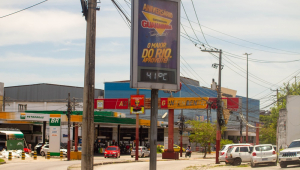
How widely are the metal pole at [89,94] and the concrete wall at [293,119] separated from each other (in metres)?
28.0

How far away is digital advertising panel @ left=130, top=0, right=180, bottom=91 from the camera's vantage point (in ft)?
44.1

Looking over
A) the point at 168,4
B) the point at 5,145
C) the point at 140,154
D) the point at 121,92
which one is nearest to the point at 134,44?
the point at 168,4

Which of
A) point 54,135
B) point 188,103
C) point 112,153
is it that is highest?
point 188,103

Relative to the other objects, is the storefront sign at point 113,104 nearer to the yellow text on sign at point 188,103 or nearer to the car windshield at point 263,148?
the yellow text on sign at point 188,103

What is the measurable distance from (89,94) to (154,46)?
2898 mm

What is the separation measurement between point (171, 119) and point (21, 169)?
21526 mm

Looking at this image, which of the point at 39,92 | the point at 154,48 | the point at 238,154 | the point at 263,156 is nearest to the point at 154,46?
the point at 154,48

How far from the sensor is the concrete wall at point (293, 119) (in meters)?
36.5

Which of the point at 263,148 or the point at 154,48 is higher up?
the point at 154,48

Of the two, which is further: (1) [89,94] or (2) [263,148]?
(2) [263,148]

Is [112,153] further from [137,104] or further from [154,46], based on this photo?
[154,46]

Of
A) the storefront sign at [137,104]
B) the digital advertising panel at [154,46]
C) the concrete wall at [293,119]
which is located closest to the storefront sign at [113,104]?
the storefront sign at [137,104]

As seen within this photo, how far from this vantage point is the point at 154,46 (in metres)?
13.7

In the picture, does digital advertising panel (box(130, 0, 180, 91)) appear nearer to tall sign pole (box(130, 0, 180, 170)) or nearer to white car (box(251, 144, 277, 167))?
tall sign pole (box(130, 0, 180, 170))
